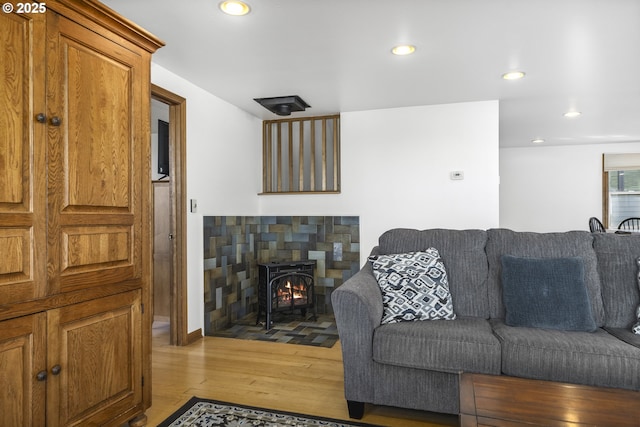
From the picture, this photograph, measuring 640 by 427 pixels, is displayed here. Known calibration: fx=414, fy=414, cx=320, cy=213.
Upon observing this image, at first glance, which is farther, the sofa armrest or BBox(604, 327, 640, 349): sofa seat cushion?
the sofa armrest

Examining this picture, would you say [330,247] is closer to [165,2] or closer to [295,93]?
[295,93]

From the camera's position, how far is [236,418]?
2.22 m

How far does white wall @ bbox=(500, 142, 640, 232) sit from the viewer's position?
698 cm

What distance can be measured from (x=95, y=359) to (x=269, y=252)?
3.14 metres

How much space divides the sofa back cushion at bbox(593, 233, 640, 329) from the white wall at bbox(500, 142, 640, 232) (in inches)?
199

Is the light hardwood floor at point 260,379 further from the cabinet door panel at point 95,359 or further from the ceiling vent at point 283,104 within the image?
the ceiling vent at point 283,104

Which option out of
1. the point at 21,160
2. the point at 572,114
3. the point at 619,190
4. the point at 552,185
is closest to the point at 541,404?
the point at 21,160

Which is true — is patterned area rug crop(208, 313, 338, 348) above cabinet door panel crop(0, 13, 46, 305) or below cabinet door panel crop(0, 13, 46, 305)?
below

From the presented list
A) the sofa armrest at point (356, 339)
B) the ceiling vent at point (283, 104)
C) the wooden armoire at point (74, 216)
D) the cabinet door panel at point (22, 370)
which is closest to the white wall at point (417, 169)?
the ceiling vent at point (283, 104)

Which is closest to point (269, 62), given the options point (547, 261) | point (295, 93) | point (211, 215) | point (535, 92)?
point (295, 93)

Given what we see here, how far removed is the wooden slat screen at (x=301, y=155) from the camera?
4801 mm

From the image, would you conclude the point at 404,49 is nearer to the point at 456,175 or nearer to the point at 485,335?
the point at 456,175
